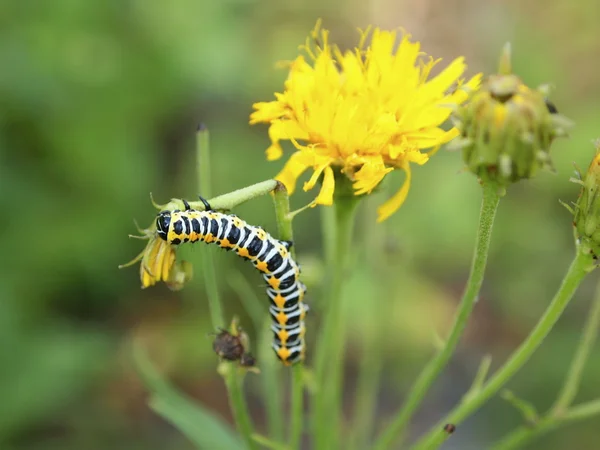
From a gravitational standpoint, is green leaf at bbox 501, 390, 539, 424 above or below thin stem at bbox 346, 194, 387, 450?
below

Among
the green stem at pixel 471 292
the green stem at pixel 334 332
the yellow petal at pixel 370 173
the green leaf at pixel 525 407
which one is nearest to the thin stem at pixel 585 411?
the green leaf at pixel 525 407

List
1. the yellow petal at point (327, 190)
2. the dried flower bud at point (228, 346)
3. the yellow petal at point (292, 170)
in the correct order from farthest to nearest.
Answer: the dried flower bud at point (228, 346)
the yellow petal at point (292, 170)
the yellow petal at point (327, 190)

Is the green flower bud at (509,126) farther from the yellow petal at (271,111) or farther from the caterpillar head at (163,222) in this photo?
the caterpillar head at (163,222)

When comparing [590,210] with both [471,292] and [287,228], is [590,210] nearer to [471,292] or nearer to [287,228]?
[471,292]

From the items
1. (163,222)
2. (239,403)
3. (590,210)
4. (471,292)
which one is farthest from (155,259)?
(590,210)

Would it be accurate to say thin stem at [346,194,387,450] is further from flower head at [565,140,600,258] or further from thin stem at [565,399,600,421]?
flower head at [565,140,600,258]

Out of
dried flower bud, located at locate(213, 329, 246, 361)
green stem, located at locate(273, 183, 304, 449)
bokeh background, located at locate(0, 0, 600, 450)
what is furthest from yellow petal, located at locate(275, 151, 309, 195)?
bokeh background, located at locate(0, 0, 600, 450)
